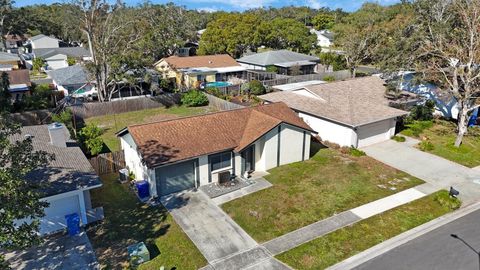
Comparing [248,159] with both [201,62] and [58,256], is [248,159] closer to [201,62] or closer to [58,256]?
[58,256]

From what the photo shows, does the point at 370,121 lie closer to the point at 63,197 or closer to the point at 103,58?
the point at 63,197

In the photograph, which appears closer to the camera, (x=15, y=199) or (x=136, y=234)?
(x=15, y=199)

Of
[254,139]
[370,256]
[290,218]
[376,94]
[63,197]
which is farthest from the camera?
[376,94]

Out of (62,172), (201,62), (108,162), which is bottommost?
(108,162)

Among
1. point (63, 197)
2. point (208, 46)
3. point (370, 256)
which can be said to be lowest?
point (370, 256)

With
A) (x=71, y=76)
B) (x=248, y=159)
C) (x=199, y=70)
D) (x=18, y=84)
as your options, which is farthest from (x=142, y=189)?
(x=199, y=70)

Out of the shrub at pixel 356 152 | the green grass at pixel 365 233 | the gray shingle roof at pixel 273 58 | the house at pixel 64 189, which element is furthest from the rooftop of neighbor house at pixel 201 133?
→ the gray shingle roof at pixel 273 58

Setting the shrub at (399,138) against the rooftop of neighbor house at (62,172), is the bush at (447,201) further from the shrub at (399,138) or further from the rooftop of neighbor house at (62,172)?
the rooftop of neighbor house at (62,172)

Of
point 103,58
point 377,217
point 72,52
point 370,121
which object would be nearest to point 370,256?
point 377,217
